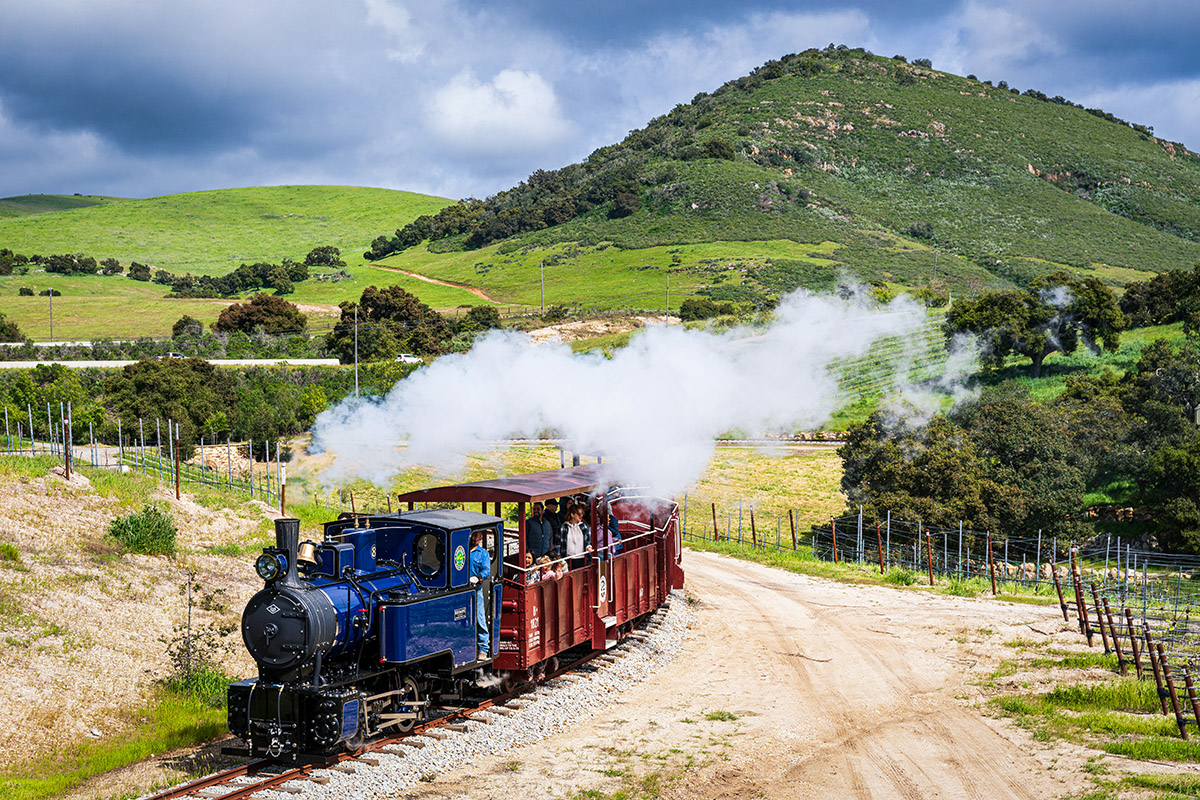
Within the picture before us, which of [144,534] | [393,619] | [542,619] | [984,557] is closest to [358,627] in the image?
[393,619]

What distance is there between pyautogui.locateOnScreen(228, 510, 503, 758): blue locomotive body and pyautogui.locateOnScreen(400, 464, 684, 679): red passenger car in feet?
1.94

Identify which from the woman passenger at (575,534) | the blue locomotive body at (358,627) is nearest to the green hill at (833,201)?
the woman passenger at (575,534)

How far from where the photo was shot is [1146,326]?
222 feet

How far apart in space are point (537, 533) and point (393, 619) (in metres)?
4.43

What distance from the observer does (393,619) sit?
13.5 metres

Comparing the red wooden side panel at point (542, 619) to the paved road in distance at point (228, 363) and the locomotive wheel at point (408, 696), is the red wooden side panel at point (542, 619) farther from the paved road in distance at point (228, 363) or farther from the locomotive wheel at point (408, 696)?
the paved road in distance at point (228, 363)

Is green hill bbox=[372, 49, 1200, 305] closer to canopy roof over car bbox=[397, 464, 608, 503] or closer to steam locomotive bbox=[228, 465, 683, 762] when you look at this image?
canopy roof over car bbox=[397, 464, 608, 503]

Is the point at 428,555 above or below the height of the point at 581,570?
above

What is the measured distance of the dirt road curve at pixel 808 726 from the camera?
13320 millimetres

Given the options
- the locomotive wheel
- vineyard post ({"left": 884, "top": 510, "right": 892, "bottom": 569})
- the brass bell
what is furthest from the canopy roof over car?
vineyard post ({"left": 884, "top": 510, "right": 892, "bottom": 569})

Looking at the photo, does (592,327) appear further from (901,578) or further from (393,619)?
(393,619)

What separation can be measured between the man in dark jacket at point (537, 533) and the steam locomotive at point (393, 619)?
1.59 feet

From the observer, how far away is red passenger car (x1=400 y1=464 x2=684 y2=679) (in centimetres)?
1614

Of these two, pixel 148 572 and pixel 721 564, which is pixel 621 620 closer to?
pixel 148 572
